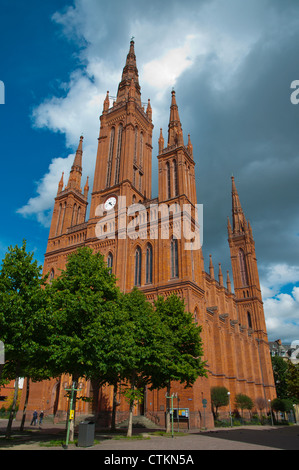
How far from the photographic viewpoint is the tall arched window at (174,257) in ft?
127

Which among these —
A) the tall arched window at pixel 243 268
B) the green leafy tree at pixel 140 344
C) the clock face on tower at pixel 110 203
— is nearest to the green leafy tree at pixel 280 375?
the tall arched window at pixel 243 268

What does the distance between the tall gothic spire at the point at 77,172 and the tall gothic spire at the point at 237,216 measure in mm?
47620

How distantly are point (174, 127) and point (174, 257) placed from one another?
21974 mm

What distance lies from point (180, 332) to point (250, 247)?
63208 mm

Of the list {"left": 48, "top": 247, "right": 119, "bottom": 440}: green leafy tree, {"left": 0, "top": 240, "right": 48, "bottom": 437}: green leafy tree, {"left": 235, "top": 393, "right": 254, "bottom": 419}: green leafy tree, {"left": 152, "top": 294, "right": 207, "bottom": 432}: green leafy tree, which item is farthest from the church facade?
{"left": 0, "top": 240, "right": 48, "bottom": 437}: green leafy tree

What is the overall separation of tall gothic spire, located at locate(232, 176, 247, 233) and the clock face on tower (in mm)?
50435

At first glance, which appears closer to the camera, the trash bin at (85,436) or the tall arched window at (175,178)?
the trash bin at (85,436)

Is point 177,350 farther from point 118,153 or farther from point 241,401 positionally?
point 118,153

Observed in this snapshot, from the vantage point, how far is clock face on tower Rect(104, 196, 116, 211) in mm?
48281

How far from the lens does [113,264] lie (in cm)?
4341

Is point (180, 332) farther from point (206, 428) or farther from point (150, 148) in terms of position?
point (150, 148)

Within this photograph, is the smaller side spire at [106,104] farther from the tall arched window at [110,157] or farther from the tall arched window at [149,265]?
the tall arched window at [149,265]

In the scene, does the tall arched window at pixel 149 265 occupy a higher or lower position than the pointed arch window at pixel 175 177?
lower

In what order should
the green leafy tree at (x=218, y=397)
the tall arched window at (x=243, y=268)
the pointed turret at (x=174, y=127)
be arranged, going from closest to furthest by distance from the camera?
the green leafy tree at (x=218, y=397)
the pointed turret at (x=174, y=127)
the tall arched window at (x=243, y=268)
